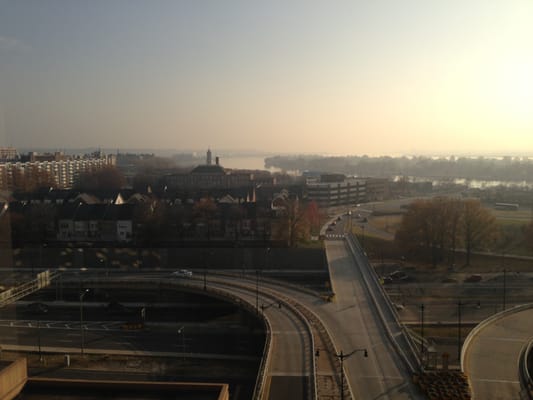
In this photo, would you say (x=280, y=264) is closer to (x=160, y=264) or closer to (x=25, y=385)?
(x=160, y=264)

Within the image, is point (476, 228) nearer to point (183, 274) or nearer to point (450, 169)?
point (183, 274)

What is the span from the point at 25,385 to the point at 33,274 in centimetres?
894

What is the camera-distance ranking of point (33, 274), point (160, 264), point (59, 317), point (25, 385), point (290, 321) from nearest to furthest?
1. point (25, 385)
2. point (290, 321)
3. point (59, 317)
4. point (33, 274)
5. point (160, 264)

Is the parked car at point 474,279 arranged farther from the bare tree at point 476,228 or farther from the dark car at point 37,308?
the dark car at point 37,308

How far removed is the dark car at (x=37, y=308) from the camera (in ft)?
33.6

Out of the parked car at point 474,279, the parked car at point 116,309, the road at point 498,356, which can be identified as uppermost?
the road at point 498,356

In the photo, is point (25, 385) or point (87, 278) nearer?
point (25, 385)

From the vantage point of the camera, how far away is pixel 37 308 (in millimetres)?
10312

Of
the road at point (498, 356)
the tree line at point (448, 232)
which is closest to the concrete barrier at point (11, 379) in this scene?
the road at point (498, 356)

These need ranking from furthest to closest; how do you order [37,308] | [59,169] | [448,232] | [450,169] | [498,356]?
1. [450,169]
2. [59,169]
3. [448,232]
4. [37,308]
5. [498,356]

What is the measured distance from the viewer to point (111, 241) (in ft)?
46.2

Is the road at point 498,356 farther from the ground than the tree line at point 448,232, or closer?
closer

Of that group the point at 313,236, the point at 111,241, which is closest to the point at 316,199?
the point at 313,236

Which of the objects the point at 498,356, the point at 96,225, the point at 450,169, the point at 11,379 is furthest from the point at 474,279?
the point at 450,169
